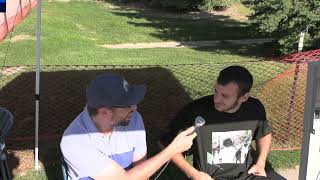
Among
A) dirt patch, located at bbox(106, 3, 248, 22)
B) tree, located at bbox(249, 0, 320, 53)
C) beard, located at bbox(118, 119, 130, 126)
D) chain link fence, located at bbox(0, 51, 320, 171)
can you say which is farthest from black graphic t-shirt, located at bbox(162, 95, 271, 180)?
dirt patch, located at bbox(106, 3, 248, 22)

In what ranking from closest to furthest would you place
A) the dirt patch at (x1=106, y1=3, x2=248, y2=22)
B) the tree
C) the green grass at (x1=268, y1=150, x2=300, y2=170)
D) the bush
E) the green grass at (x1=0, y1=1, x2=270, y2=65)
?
the green grass at (x1=268, y1=150, x2=300, y2=170)
the green grass at (x1=0, y1=1, x2=270, y2=65)
the tree
the dirt patch at (x1=106, y1=3, x2=248, y2=22)
the bush

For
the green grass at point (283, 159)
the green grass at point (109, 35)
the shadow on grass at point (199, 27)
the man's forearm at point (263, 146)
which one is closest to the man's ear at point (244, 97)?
the man's forearm at point (263, 146)

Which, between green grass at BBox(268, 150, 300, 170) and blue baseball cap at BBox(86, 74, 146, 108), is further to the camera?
green grass at BBox(268, 150, 300, 170)

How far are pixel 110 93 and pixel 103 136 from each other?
0.30 metres

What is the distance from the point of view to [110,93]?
253 centimetres

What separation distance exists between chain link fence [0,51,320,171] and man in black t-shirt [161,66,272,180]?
2152mm

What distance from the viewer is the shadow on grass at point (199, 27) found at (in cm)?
1883

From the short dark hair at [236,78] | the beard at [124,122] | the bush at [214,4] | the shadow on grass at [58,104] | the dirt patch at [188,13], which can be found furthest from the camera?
the bush at [214,4]

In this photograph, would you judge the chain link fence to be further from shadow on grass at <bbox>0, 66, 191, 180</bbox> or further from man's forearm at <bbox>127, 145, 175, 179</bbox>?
man's forearm at <bbox>127, 145, 175, 179</bbox>

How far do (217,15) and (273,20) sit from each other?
48.6 ft

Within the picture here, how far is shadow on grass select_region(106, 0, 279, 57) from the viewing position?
61.8ft

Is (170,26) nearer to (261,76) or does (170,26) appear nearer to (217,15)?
(217,15)

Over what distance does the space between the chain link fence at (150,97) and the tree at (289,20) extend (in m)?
4.48

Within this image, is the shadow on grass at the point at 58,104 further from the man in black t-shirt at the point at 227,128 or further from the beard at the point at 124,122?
the beard at the point at 124,122
